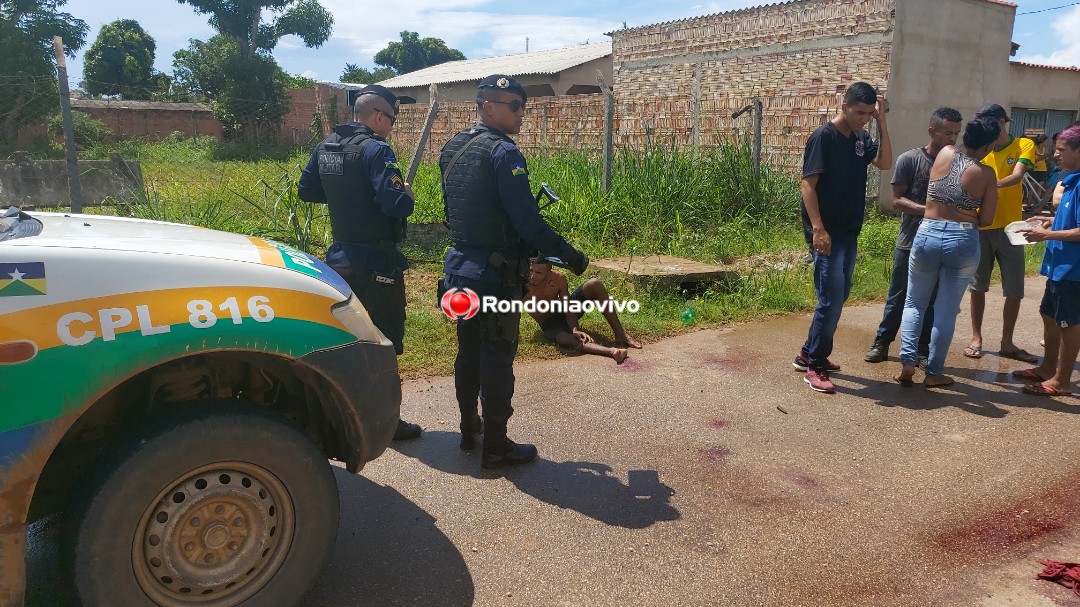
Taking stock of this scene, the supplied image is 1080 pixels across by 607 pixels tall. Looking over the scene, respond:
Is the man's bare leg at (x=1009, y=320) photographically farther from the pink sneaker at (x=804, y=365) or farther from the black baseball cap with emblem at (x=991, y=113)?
the black baseball cap with emblem at (x=991, y=113)

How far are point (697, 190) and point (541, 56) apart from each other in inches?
744

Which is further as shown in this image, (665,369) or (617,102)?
(617,102)

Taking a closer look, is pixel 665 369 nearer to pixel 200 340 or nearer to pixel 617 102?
pixel 200 340

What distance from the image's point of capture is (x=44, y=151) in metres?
11.0

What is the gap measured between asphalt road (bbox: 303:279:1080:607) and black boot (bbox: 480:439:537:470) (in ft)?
0.23

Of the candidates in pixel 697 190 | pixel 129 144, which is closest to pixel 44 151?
pixel 129 144

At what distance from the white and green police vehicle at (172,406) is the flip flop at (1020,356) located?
16.9 ft

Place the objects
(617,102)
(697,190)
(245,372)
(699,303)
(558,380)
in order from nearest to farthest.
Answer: (245,372)
(558,380)
(699,303)
(697,190)
(617,102)

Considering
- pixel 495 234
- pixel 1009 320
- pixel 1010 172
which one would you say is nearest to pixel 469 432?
pixel 495 234

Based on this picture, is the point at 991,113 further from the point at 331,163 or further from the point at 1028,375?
the point at 331,163

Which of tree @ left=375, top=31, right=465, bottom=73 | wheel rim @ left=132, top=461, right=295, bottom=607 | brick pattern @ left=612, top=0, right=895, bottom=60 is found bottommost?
wheel rim @ left=132, top=461, right=295, bottom=607

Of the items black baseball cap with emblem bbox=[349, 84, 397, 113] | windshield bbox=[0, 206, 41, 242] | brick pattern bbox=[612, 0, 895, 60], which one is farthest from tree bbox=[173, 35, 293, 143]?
windshield bbox=[0, 206, 41, 242]

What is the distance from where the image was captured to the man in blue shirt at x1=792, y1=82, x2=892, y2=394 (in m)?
4.67

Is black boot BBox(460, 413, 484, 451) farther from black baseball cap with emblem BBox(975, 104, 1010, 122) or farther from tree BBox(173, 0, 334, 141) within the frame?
tree BBox(173, 0, 334, 141)
